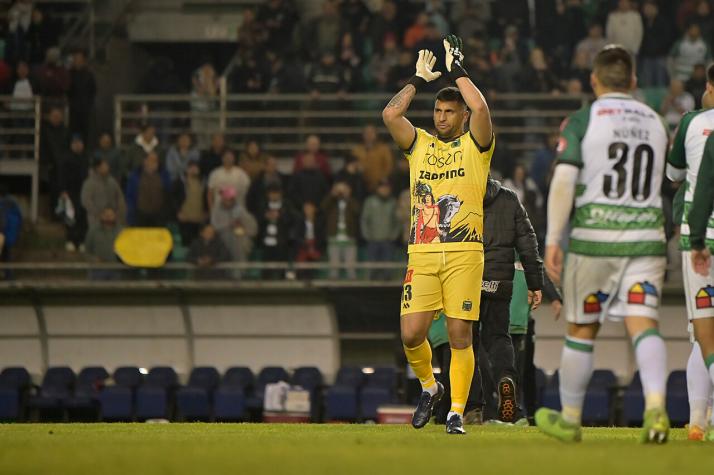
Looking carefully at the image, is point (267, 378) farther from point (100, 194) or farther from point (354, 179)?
point (100, 194)

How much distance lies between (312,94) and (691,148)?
17428mm

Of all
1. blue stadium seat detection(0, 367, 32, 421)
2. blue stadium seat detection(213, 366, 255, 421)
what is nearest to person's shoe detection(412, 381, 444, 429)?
blue stadium seat detection(213, 366, 255, 421)

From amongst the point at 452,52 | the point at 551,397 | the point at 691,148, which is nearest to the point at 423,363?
the point at 452,52

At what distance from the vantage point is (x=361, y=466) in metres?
7.32

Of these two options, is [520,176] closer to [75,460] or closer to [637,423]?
[637,423]

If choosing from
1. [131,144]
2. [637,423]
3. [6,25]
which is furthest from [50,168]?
[637,423]

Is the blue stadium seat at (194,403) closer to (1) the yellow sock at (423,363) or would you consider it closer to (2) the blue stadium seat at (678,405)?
(2) the blue stadium seat at (678,405)

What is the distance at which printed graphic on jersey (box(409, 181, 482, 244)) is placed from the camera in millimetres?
10922

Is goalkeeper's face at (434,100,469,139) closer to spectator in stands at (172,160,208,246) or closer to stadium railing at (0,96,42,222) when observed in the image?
spectator in stands at (172,160,208,246)

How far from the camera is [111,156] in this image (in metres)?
26.3

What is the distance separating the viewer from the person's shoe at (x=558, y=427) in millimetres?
9203

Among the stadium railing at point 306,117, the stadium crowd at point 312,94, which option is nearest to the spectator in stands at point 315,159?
the stadium crowd at point 312,94

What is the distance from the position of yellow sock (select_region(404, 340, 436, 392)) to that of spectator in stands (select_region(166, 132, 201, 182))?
14605 mm

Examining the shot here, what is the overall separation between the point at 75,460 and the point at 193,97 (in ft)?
67.4
